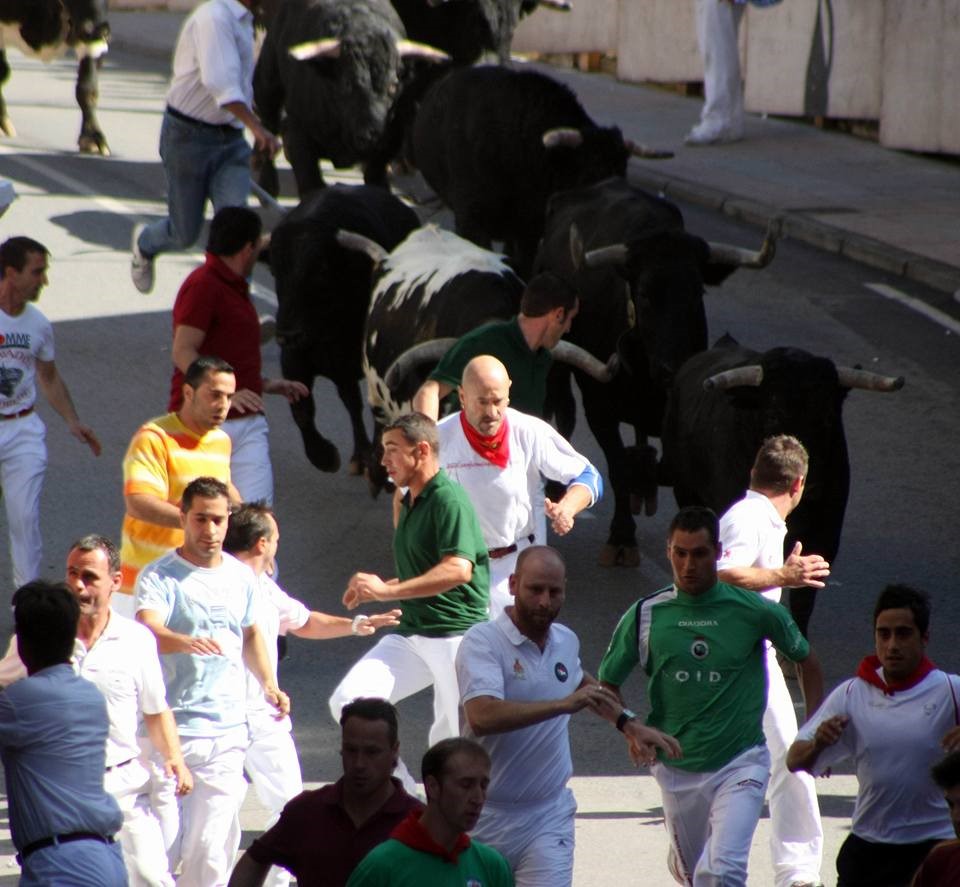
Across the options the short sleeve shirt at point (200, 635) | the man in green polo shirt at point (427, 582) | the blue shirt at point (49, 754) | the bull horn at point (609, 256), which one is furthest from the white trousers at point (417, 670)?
the bull horn at point (609, 256)

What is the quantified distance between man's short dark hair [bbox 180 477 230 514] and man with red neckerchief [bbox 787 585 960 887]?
2.21 meters

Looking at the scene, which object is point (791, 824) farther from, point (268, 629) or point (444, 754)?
point (444, 754)

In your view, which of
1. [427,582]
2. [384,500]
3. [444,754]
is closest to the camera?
[444,754]

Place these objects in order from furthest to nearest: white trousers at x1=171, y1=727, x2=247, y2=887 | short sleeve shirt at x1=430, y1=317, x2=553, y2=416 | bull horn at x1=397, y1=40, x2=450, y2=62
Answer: bull horn at x1=397, y1=40, x2=450, y2=62 < short sleeve shirt at x1=430, y1=317, x2=553, y2=416 < white trousers at x1=171, y1=727, x2=247, y2=887

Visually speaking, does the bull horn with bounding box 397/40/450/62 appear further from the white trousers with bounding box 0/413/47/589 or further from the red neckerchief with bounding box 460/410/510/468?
the red neckerchief with bounding box 460/410/510/468

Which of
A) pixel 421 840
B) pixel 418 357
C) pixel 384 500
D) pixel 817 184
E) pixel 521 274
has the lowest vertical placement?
pixel 817 184

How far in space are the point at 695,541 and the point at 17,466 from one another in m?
4.15

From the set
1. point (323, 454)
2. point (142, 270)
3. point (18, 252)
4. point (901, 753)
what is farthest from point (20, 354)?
point (901, 753)

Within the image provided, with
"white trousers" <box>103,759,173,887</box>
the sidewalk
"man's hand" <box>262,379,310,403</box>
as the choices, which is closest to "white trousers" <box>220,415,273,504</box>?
"man's hand" <box>262,379,310,403</box>

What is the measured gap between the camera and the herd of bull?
9.90 m

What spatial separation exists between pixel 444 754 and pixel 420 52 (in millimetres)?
11779

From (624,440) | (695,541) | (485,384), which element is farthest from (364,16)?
(695,541)

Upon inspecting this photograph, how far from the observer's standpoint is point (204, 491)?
708 cm

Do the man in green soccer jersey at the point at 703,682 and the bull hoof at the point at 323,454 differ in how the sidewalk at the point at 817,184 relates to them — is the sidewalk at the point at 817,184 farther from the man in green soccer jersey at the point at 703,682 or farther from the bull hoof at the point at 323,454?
the man in green soccer jersey at the point at 703,682
